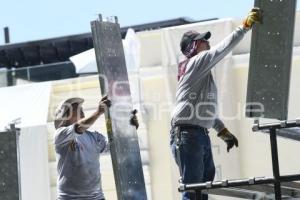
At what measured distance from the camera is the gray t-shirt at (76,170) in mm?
4430

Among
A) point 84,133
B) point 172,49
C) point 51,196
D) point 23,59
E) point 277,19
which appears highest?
point 23,59

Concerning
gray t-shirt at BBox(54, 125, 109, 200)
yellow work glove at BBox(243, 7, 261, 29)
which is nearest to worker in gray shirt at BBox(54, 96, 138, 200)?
gray t-shirt at BBox(54, 125, 109, 200)

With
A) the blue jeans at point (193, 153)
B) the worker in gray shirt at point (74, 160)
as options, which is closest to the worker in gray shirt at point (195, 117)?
the blue jeans at point (193, 153)

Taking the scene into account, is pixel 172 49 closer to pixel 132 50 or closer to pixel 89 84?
pixel 132 50

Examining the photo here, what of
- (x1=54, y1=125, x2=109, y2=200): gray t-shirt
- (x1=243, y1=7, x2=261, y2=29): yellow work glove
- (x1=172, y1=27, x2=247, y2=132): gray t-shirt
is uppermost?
(x1=243, y1=7, x2=261, y2=29): yellow work glove

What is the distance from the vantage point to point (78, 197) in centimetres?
443

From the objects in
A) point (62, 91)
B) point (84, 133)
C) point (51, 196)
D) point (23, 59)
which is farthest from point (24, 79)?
point (23, 59)

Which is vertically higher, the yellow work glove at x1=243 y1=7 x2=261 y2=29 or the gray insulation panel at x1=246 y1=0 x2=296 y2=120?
the yellow work glove at x1=243 y1=7 x2=261 y2=29

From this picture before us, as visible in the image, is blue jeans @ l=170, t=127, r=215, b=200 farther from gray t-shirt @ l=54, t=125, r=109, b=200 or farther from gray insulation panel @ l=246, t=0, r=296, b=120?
→ gray insulation panel @ l=246, t=0, r=296, b=120

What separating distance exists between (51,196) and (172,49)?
2.30 metres

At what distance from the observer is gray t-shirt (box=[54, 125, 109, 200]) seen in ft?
14.5

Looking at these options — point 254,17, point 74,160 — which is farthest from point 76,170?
point 254,17

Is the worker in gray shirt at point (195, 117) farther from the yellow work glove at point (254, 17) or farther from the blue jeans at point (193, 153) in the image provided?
the yellow work glove at point (254, 17)

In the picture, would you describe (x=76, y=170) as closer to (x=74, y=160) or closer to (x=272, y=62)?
(x=74, y=160)
